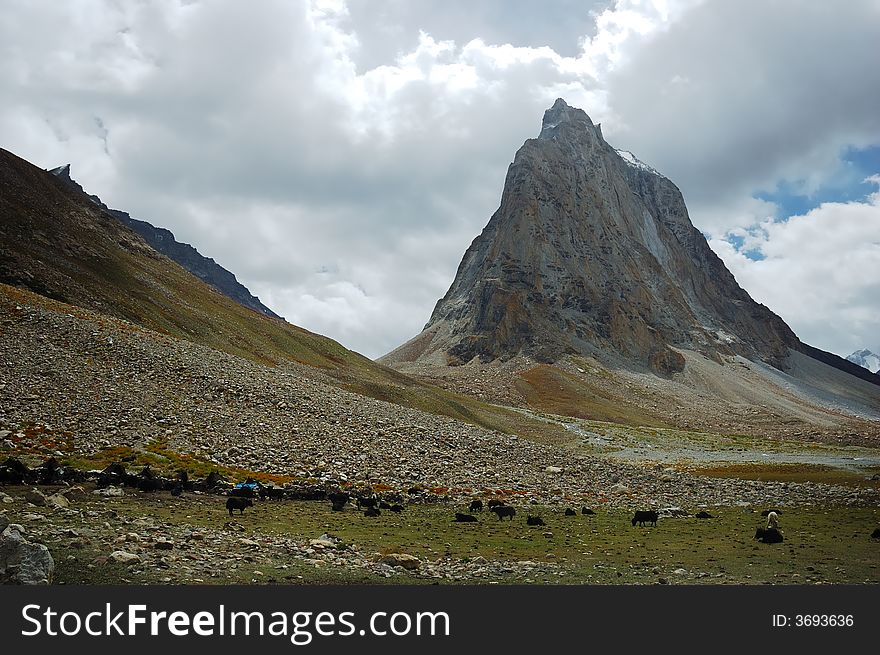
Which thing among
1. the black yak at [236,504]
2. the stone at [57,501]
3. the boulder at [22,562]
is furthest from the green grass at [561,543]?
the stone at [57,501]

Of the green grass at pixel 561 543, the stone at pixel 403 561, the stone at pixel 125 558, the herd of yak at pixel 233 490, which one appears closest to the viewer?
the stone at pixel 125 558

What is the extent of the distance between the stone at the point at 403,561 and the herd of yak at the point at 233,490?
34.6ft

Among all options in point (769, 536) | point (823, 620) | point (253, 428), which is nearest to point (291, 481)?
point (253, 428)

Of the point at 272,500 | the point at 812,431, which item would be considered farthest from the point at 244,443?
the point at 812,431

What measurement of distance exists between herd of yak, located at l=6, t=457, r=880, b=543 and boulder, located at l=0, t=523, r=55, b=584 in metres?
12.9

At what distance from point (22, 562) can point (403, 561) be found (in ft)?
33.5

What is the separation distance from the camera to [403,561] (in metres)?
19.9

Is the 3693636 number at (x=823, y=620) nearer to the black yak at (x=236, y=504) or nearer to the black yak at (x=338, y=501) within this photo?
the black yak at (x=236, y=504)

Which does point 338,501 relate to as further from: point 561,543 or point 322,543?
point 561,543

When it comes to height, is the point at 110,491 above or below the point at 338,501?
above

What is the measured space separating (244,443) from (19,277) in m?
52.9

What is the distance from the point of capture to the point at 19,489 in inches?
1064

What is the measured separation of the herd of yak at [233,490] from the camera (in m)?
29.0

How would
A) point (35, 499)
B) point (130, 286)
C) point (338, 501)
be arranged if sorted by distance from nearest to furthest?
point (35, 499)
point (338, 501)
point (130, 286)
